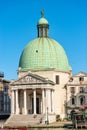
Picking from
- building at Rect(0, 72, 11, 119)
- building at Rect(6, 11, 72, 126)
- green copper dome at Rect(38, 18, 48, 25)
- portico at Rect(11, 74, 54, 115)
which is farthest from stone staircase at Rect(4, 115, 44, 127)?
green copper dome at Rect(38, 18, 48, 25)

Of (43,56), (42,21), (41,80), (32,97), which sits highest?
(42,21)

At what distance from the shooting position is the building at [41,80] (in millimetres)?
113688

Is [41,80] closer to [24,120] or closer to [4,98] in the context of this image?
[24,120]

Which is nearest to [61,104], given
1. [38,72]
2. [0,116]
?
[38,72]

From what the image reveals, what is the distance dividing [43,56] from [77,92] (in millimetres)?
12596

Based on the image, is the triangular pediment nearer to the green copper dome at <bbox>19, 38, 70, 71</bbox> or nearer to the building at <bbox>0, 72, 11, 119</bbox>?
the green copper dome at <bbox>19, 38, 70, 71</bbox>

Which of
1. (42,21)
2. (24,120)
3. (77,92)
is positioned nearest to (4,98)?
(42,21)

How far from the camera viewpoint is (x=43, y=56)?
120625 mm

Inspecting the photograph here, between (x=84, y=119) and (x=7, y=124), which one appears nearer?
(x=84, y=119)

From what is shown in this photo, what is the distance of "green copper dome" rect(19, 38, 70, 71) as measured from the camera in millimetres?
120438

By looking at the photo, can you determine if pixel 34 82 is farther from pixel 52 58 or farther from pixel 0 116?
pixel 0 116

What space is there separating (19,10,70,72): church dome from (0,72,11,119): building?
12.6 meters

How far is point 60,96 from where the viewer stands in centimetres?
12038

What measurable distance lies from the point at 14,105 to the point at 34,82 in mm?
7987
